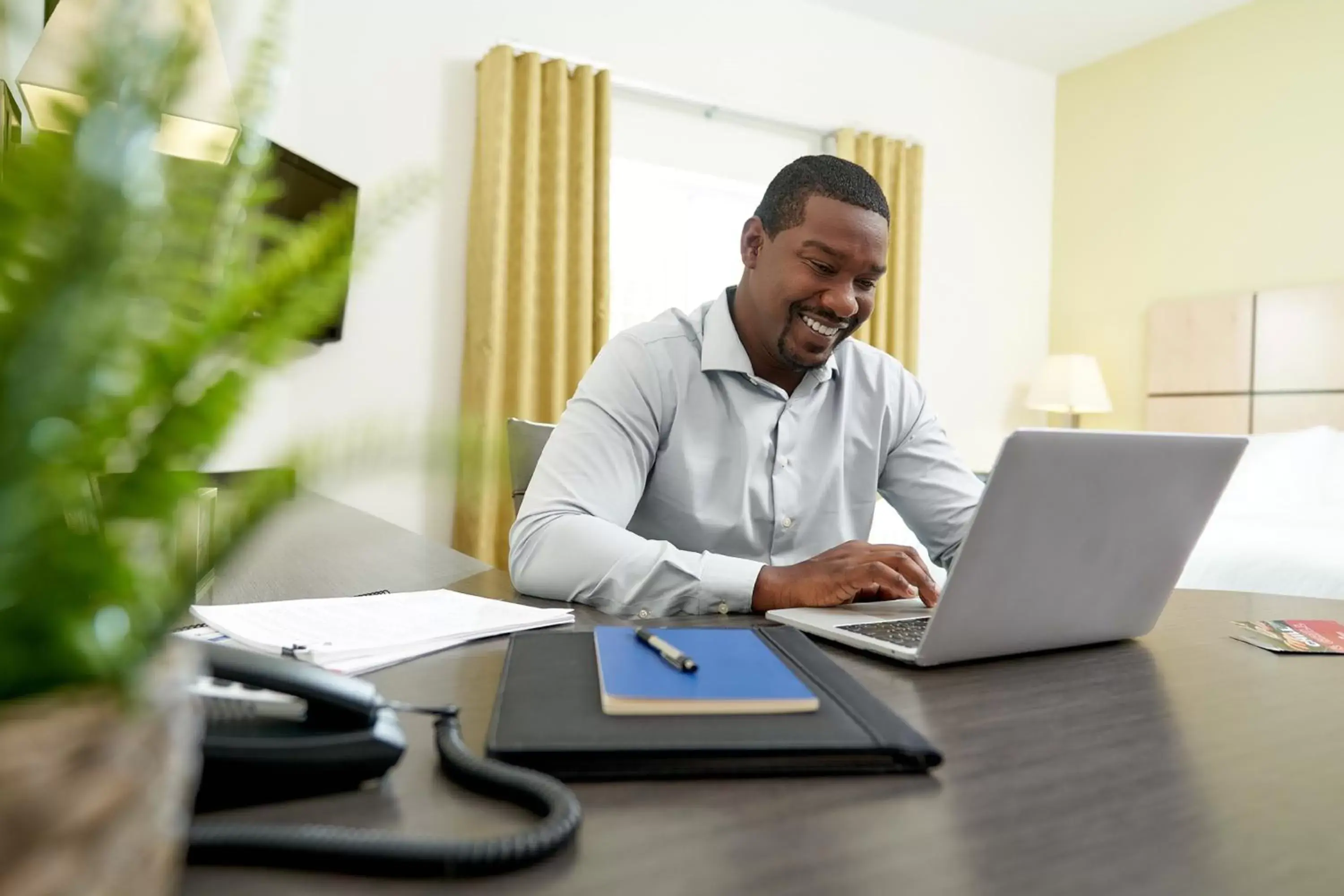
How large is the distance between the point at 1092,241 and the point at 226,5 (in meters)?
5.18

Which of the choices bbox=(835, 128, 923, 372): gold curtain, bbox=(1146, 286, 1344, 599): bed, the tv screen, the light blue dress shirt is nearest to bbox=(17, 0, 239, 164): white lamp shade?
the light blue dress shirt

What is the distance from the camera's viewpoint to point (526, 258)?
11.2ft

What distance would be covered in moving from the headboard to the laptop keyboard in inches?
122

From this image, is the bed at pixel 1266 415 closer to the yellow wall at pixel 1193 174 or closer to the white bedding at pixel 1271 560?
the white bedding at pixel 1271 560

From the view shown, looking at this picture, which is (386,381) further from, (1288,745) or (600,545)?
(1288,745)

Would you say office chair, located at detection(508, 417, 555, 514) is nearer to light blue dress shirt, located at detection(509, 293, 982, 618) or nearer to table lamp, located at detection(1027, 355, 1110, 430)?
light blue dress shirt, located at detection(509, 293, 982, 618)

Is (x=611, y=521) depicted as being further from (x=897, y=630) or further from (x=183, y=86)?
(x=183, y=86)

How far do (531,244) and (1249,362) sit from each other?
3.07 meters

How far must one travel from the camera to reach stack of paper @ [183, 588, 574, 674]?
0.78 m

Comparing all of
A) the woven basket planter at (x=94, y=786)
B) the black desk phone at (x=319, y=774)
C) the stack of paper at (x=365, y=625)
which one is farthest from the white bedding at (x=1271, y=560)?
the woven basket planter at (x=94, y=786)

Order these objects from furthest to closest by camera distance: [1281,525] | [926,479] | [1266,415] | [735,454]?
[1266,415] → [1281,525] → [926,479] → [735,454]

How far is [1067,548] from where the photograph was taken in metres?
0.86

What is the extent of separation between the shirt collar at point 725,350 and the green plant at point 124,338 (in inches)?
53.5

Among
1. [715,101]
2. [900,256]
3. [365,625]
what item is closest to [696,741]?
[365,625]
